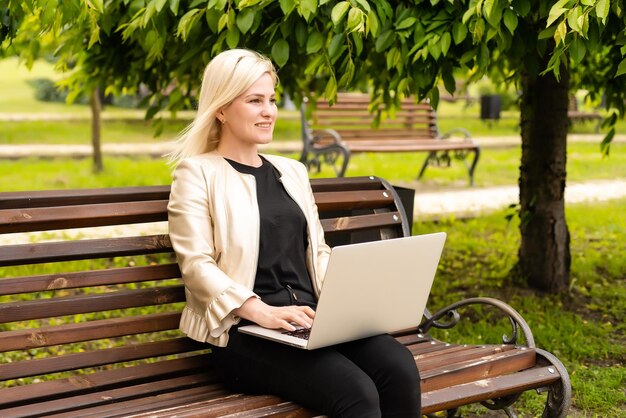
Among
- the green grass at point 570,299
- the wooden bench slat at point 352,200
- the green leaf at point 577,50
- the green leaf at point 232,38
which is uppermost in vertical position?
the green leaf at point 232,38

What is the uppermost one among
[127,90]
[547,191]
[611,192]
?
[127,90]

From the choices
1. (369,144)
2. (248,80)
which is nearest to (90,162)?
(369,144)

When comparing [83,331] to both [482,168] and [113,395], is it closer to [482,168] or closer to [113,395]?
[113,395]

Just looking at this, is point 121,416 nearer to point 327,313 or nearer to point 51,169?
point 327,313

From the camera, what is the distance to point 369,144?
407 inches

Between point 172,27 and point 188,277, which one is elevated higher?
point 172,27

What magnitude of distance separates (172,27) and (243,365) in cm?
218

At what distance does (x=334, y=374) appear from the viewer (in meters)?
2.67

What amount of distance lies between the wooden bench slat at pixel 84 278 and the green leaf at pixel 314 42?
115 cm

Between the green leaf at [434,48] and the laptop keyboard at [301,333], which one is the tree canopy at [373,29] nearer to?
the green leaf at [434,48]

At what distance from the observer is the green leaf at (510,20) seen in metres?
3.62

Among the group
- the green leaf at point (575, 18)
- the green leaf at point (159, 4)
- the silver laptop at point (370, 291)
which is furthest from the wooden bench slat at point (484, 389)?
the green leaf at point (159, 4)

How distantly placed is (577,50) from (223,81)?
1.41m

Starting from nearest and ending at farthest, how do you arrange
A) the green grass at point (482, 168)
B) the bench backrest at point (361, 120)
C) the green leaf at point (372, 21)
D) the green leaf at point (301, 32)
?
the green leaf at point (372, 21) → the green leaf at point (301, 32) → the bench backrest at point (361, 120) → the green grass at point (482, 168)
